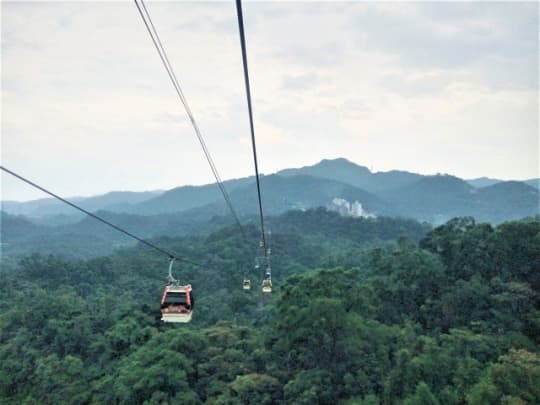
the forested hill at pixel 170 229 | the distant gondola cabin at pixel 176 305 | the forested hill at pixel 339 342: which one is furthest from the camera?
the forested hill at pixel 170 229

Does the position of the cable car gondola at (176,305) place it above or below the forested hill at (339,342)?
above

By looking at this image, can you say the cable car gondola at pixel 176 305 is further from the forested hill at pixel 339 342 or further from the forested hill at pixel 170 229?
the forested hill at pixel 170 229

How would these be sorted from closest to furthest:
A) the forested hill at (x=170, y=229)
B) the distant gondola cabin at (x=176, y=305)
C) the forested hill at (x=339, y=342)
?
the distant gondola cabin at (x=176, y=305)
the forested hill at (x=339, y=342)
the forested hill at (x=170, y=229)

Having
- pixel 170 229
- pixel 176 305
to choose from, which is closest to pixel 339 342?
pixel 176 305

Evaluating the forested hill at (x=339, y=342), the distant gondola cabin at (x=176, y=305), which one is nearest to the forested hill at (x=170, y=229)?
the forested hill at (x=339, y=342)

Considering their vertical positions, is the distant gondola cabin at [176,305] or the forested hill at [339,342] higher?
the distant gondola cabin at [176,305]

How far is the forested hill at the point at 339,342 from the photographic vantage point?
19453 millimetres

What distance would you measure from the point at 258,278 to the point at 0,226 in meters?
143

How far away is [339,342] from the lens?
75.3 ft

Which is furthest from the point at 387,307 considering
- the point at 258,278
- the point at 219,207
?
the point at 219,207

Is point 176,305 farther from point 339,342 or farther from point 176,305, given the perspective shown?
point 339,342

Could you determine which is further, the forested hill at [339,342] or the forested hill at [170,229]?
the forested hill at [170,229]

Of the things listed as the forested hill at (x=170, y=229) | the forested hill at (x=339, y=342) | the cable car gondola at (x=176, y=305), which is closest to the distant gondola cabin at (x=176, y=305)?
the cable car gondola at (x=176, y=305)

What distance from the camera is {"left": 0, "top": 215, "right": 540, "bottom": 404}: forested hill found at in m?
19.5
